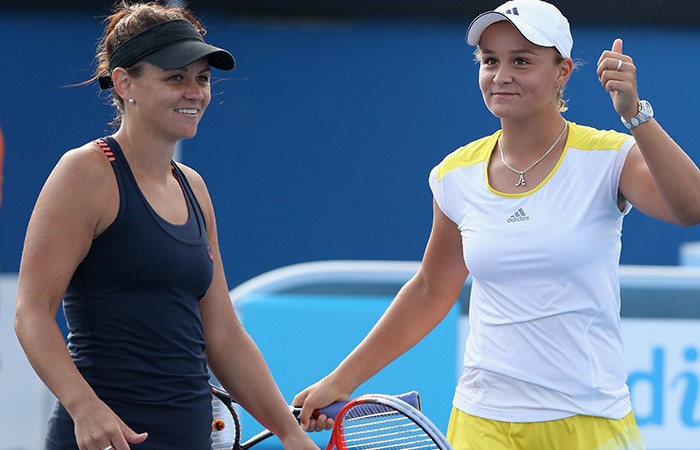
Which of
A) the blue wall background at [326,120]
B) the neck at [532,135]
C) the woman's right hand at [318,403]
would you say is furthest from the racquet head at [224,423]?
the blue wall background at [326,120]

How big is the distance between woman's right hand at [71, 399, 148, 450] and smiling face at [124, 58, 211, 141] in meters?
0.61

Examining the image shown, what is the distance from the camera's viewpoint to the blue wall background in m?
5.41

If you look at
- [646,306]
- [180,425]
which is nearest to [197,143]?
[646,306]

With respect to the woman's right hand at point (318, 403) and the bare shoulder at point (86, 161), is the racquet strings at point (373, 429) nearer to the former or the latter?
the woman's right hand at point (318, 403)

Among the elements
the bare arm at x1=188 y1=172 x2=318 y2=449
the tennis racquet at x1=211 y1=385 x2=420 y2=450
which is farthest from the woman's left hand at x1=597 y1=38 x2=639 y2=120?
the bare arm at x1=188 y1=172 x2=318 y2=449

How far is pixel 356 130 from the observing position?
5480 millimetres

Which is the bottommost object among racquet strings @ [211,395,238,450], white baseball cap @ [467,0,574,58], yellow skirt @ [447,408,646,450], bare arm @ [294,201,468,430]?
racquet strings @ [211,395,238,450]

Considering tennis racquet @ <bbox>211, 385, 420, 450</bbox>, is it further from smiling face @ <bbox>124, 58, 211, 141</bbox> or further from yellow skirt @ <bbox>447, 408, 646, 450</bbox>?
smiling face @ <bbox>124, 58, 211, 141</bbox>

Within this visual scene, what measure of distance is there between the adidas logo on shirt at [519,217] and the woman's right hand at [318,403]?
664 mm

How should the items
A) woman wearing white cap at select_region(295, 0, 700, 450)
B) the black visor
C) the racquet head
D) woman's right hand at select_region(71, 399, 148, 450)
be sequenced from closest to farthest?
woman's right hand at select_region(71, 399, 148, 450) < the black visor < woman wearing white cap at select_region(295, 0, 700, 450) < the racquet head

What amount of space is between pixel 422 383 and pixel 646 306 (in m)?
1.01

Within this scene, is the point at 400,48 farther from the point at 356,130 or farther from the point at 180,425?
the point at 180,425

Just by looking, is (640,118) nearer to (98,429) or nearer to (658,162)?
(658,162)

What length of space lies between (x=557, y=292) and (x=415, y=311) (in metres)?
0.56
